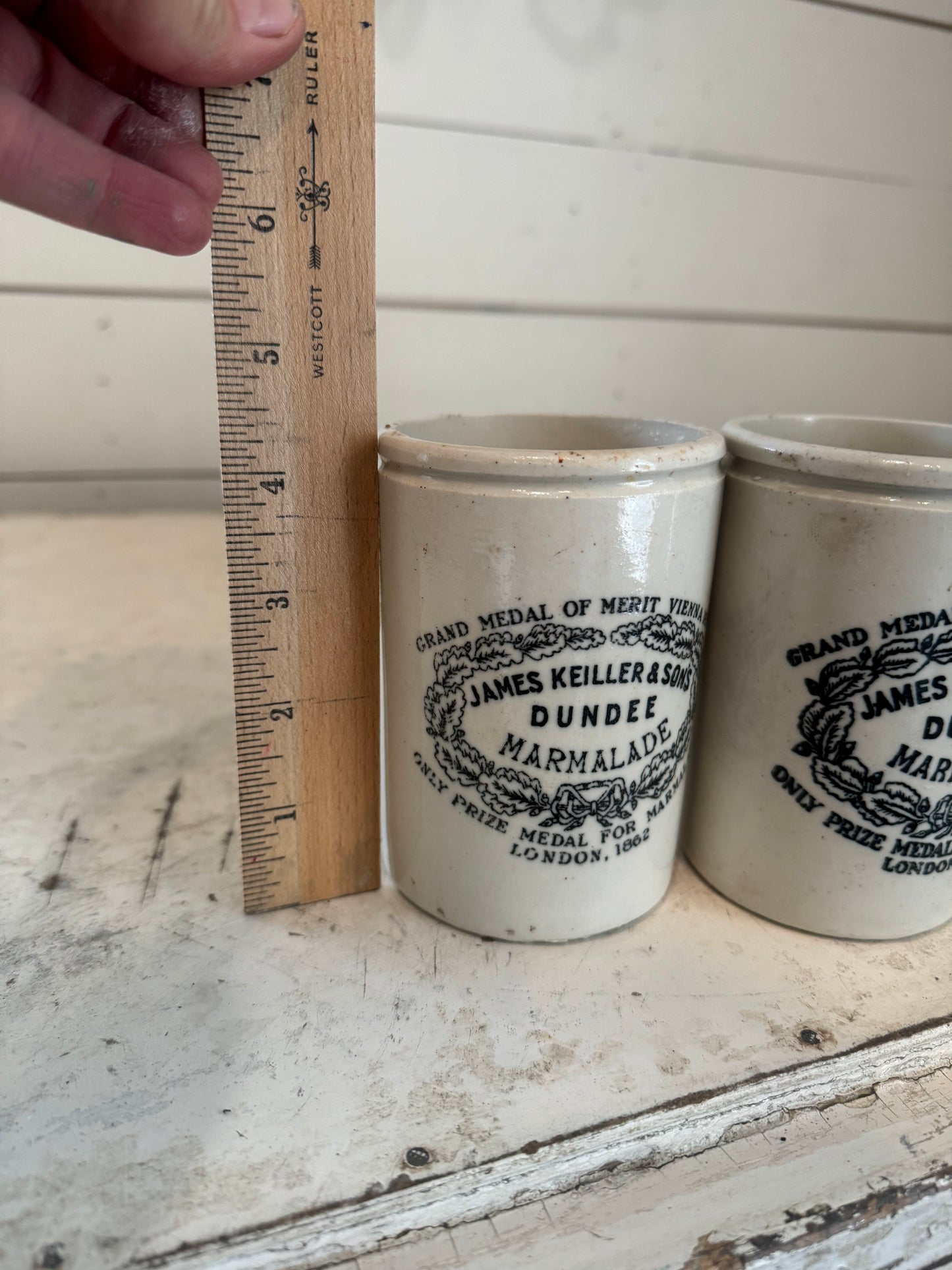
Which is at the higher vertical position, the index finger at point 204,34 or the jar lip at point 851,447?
the index finger at point 204,34

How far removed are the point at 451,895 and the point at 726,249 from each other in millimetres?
1360

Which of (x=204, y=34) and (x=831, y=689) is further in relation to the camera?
(x=831, y=689)

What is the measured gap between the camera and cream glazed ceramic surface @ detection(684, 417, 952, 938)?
0.55m

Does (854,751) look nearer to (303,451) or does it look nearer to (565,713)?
(565,713)

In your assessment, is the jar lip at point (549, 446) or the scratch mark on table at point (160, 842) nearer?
the jar lip at point (549, 446)

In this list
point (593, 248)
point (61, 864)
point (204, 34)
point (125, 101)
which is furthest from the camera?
point (593, 248)

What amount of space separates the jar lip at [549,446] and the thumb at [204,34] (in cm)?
21

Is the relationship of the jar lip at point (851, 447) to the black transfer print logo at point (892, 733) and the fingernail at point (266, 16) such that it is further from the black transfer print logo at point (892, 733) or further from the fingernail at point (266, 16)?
the fingernail at point (266, 16)

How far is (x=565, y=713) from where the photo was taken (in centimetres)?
56

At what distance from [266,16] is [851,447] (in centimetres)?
53


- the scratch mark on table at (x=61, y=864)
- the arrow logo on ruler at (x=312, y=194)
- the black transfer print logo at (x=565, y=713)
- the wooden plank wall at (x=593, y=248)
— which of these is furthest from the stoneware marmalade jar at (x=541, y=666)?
the wooden plank wall at (x=593, y=248)

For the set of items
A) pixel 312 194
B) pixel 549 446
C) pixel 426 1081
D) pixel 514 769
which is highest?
pixel 312 194

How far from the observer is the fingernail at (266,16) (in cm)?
45

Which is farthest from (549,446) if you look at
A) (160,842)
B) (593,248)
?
(593,248)
